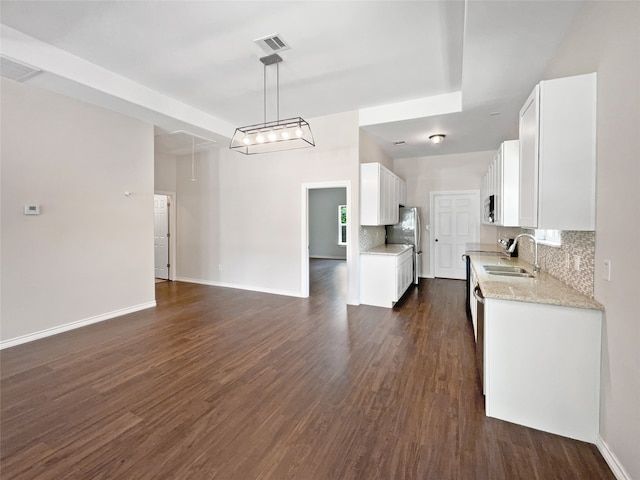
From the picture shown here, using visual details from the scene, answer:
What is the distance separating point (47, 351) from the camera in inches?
123

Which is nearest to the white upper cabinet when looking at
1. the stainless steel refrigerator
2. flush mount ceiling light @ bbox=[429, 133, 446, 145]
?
flush mount ceiling light @ bbox=[429, 133, 446, 145]

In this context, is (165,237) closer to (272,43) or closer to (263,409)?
(272,43)

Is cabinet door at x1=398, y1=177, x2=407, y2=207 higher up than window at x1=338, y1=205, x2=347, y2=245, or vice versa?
cabinet door at x1=398, y1=177, x2=407, y2=207

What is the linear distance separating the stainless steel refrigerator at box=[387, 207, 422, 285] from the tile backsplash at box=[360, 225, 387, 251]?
9.4 inches

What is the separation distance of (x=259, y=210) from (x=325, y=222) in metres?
5.44

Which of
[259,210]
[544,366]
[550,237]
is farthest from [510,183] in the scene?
[259,210]

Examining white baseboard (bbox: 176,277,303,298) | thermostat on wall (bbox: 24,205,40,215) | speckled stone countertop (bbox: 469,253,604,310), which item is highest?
thermostat on wall (bbox: 24,205,40,215)

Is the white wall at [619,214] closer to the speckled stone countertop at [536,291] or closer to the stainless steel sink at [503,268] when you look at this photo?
the speckled stone countertop at [536,291]

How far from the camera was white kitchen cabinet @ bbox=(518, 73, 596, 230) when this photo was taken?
6.07 ft

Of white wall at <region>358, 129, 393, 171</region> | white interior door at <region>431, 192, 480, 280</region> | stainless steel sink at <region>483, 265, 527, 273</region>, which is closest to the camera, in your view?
stainless steel sink at <region>483, 265, 527, 273</region>

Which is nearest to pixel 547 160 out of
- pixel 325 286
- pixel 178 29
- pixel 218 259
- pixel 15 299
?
pixel 178 29

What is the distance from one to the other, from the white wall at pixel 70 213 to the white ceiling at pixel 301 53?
1.30 feet

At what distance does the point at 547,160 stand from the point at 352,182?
305 cm

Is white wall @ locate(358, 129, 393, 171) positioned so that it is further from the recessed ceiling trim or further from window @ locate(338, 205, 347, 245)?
window @ locate(338, 205, 347, 245)
